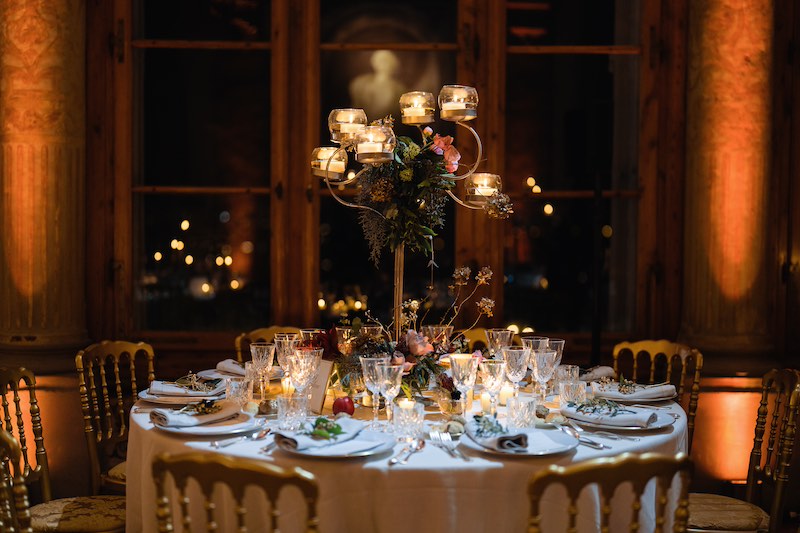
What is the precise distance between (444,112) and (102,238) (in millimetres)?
2178

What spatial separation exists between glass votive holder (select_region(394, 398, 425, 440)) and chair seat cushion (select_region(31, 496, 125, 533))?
106 centimetres

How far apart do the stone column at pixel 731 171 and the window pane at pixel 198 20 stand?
214cm

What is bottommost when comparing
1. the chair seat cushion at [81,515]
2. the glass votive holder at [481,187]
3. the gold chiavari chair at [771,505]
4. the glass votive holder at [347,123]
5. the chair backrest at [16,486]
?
the chair seat cushion at [81,515]

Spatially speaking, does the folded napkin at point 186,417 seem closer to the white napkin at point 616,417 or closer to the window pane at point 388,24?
the white napkin at point 616,417

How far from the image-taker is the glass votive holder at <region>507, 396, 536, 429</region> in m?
2.41

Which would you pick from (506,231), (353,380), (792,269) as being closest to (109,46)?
(506,231)

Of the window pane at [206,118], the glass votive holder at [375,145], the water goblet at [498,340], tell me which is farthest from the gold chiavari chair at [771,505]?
the window pane at [206,118]

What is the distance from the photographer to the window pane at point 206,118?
449 cm

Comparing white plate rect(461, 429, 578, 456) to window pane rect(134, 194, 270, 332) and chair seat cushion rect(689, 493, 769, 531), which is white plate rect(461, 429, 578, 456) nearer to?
chair seat cushion rect(689, 493, 769, 531)

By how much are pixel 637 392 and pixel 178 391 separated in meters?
1.47

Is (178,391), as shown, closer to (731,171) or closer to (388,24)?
(388,24)

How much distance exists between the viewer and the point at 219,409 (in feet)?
8.54

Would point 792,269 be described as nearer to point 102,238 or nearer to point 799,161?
point 799,161

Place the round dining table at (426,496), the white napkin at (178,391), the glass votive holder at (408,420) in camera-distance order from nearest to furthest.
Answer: the round dining table at (426,496) < the glass votive holder at (408,420) < the white napkin at (178,391)
